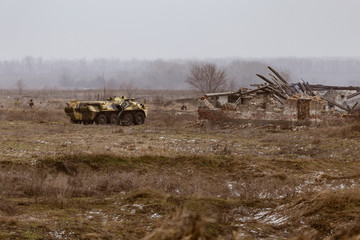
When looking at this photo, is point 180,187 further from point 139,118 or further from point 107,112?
point 139,118

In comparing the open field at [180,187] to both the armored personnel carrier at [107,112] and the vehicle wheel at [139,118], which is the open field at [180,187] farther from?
the vehicle wheel at [139,118]

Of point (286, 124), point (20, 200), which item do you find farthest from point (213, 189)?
point (286, 124)

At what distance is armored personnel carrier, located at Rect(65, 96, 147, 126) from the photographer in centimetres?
2072

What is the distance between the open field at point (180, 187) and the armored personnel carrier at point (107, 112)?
4.90 m

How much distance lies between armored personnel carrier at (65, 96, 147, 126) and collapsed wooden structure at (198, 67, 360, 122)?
3.25 m

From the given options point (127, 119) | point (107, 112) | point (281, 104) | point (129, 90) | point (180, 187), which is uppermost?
point (129, 90)

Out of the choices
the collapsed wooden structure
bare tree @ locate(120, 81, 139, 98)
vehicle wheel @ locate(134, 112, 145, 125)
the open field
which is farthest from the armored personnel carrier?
bare tree @ locate(120, 81, 139, 98)

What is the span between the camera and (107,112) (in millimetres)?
21266

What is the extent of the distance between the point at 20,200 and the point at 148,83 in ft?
396

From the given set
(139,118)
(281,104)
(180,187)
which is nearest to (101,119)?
(139,118)

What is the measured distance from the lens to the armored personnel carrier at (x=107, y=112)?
20719 mm

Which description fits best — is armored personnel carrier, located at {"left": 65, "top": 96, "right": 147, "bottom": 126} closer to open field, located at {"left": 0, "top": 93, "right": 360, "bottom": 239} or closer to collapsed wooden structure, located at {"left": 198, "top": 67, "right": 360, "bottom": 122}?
collapsed wooden structure, located at {"left": 198, "top": 67, "right": 360, "bottom": 122}

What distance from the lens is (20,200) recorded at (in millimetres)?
6617

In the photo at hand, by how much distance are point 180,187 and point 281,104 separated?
50.4 feet
